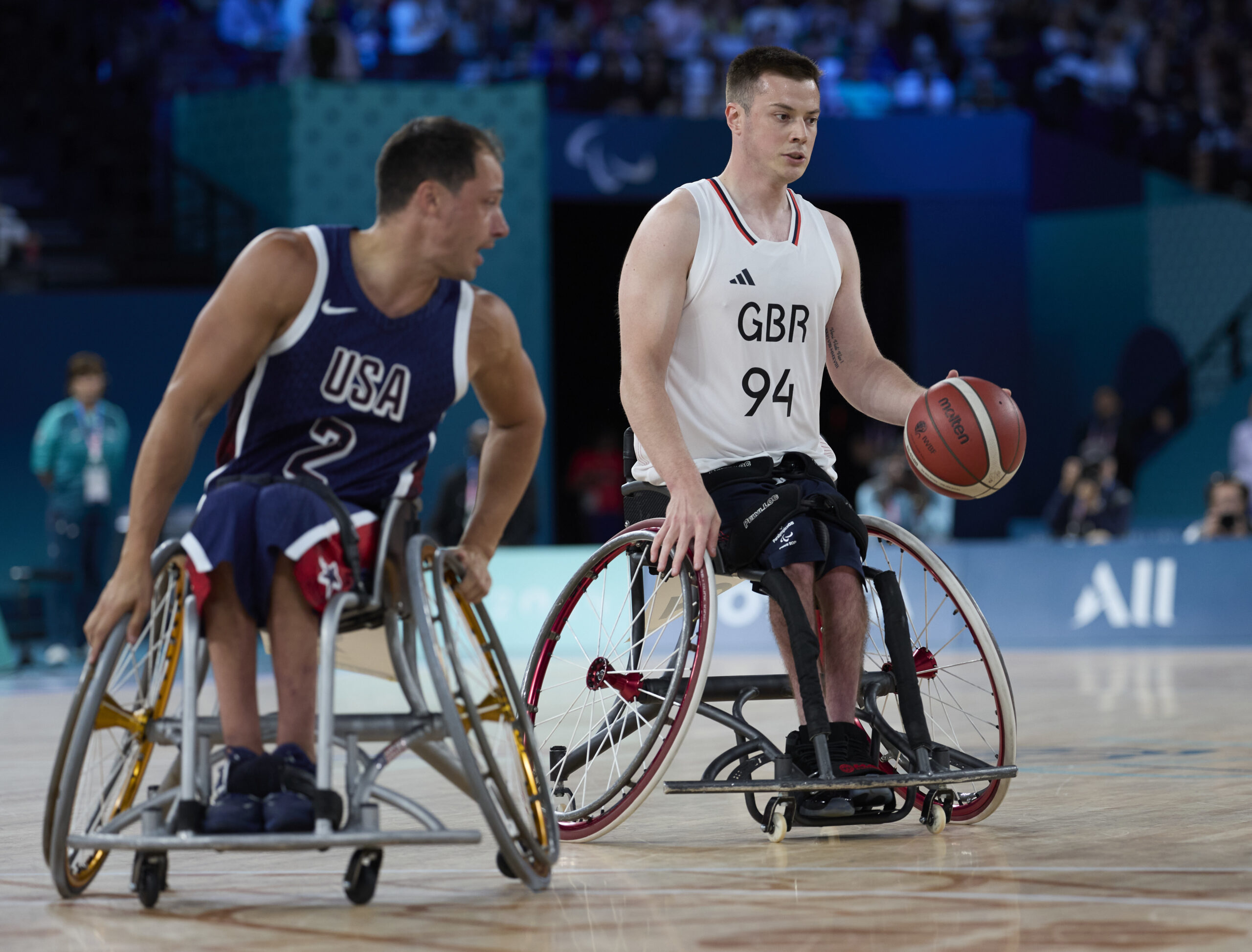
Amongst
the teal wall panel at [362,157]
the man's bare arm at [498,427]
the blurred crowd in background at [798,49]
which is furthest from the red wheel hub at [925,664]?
the blurred crowd in background at [798,49]

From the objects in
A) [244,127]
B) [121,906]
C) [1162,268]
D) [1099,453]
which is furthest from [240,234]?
[121,906]

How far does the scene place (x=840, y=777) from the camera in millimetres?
3744

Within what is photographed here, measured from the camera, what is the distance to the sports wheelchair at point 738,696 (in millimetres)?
3807

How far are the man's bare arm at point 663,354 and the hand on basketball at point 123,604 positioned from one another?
124 cm

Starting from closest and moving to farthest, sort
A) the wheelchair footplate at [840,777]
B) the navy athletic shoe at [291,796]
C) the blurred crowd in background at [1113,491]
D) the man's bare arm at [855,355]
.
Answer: the navy athletic shoe at [291,796]
the wheelchair footplate at [840,777]
the man's bare arm at [855,355]
the blurred crowd in background at [1113,491]

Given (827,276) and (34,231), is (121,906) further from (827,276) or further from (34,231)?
(34,231)

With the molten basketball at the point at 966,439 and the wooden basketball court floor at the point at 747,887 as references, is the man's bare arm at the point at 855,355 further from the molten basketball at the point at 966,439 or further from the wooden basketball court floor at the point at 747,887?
the wooden basketball court floor at the point at 747,887

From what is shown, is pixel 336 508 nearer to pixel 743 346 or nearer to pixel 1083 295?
pixel 743 346

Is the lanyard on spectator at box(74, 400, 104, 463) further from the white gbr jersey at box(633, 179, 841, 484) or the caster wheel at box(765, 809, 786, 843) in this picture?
the caster wheel at box(765, 809, 786, 843)

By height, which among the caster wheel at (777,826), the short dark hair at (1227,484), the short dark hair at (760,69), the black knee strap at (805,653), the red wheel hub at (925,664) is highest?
the short dark hair at (760,69)

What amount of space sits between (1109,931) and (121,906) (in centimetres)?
178

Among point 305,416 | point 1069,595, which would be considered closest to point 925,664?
point 305,416

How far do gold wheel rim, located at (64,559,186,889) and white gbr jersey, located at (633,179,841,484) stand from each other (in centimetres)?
140

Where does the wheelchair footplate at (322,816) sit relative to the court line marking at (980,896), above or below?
above
